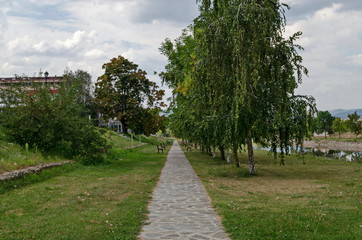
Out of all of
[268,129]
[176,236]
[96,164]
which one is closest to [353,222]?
[176,236]

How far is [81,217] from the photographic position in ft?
27.2

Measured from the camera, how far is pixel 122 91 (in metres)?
57.6

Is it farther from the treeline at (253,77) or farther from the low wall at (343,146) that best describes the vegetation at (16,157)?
the low wall at (343,146)

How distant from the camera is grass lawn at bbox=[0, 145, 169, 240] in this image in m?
6.99

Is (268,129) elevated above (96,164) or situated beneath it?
elevated above

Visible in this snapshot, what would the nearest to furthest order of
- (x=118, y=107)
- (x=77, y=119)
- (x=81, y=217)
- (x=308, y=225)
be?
(x=308, y=225) → (x=81, y=217) → (x=77, y=119) → (x=118, y=107)

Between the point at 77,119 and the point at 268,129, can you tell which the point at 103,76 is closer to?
the point at 77,119

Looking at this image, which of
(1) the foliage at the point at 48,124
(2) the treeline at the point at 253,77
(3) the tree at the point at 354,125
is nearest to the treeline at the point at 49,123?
(1) the foliage at the point at 48,124

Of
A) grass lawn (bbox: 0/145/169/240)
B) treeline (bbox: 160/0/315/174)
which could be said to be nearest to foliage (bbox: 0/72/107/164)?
grass lawn (bbox: 0/145/169/240)

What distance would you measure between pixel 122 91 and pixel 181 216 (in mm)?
50437

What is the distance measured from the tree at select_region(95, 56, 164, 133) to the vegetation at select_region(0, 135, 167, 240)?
39.4 m

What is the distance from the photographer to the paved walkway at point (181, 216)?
675 centimetres

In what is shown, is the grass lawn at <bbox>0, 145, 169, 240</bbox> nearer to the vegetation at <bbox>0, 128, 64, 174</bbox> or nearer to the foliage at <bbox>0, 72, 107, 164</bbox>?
the vegetation at <bbox>0, 128, 64, 174</bbox>

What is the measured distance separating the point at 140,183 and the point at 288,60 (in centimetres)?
772
